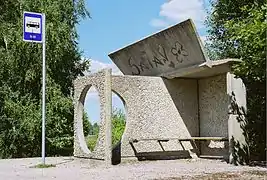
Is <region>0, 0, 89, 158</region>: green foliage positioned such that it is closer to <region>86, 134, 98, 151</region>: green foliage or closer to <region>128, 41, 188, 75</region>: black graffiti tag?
<region>86, 134, 98, 151</region>: green foliage

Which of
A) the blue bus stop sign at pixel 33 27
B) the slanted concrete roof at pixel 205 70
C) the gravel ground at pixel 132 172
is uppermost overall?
the blue bus stop sign at pixel 33 27

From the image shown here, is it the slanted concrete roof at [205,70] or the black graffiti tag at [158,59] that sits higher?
the black graffiti tag at [158,59]

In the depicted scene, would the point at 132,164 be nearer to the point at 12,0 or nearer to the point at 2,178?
the point at 2,178

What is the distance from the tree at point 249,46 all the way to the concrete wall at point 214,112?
860 millimetres

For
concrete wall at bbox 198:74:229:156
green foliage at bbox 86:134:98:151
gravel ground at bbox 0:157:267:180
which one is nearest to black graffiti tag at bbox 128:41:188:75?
concrete wall at bbox 198:74:229:156

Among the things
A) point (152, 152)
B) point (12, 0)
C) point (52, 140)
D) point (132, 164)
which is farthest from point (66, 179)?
point (12, 0)

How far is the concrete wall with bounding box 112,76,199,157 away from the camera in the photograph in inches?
599

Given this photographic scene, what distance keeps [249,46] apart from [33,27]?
7038 millimetres

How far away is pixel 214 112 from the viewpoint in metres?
15.9

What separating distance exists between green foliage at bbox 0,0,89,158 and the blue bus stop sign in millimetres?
5369

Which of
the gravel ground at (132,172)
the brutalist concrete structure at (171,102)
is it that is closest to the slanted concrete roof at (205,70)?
the brutalist concrete structure at (171,102)

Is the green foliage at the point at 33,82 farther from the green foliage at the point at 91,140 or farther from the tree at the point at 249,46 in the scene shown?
the tree at the point at 249,46

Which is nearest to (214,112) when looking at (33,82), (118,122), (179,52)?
(179,52)

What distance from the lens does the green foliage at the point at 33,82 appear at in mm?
20500
